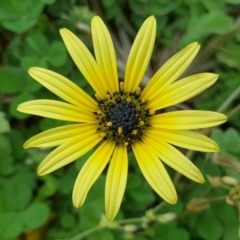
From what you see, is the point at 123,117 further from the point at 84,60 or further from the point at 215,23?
the point at 215,23

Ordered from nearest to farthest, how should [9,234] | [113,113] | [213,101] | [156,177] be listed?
[156,177] < [113,113] < [9,234] < [213,101]

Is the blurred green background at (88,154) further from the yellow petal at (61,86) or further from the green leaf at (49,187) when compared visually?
the yellow petal at (61,86)

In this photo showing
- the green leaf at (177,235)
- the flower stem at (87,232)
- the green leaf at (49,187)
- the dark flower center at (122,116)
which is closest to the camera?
the dark flower center at (122,116)

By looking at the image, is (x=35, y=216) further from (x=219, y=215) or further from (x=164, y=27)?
(x=164, y=27)

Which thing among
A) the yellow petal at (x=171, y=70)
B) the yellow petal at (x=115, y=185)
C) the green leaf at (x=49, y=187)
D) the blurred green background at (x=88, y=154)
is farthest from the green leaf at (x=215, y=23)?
the green leaf at (x=49, y=187)

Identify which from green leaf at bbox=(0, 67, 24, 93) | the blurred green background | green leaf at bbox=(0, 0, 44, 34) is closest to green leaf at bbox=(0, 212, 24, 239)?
the blurred green background

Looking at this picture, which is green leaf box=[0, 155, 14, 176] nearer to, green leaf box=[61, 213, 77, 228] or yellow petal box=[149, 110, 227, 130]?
green leaf box=[61, 213, 77, 228]

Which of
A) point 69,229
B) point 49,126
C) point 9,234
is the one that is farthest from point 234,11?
point 9,234
